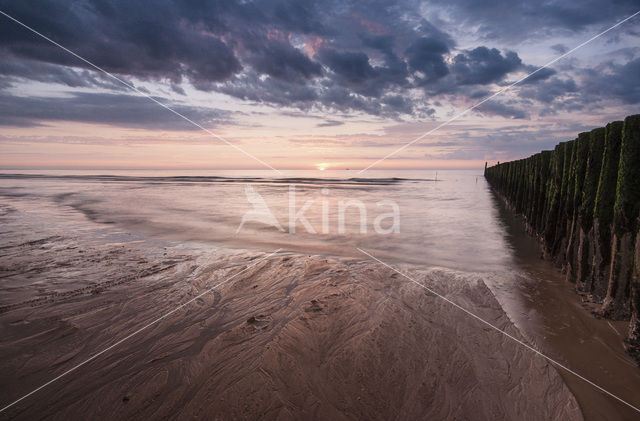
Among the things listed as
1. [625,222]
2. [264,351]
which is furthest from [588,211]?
[264,351]

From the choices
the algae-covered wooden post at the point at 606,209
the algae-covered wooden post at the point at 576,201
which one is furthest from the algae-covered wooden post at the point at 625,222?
the algae-covered wooden post at the point at 576,201

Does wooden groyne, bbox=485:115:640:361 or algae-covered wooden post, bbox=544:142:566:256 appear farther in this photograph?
algae-covered wooden post, bbox=544:142:566:256

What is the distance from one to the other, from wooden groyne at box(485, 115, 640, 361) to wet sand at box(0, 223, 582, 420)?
152cm

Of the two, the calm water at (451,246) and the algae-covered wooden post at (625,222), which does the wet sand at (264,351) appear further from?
the algae-covered wooden post at (625,222)

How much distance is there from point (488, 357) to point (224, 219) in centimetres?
1089

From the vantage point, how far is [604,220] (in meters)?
4.58

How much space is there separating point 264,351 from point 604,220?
551 centimetres

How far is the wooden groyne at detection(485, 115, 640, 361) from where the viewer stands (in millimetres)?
3873

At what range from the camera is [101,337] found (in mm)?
3428

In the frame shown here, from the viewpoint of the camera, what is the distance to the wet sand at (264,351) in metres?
2.53

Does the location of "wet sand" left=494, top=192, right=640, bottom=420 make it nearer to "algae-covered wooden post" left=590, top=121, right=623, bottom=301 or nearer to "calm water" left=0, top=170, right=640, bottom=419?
"calm water" left=0, top=170, right=640, bottom=419

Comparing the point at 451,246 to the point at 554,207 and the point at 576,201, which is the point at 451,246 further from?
the point at 576,201

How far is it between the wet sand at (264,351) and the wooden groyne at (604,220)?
1520 mm

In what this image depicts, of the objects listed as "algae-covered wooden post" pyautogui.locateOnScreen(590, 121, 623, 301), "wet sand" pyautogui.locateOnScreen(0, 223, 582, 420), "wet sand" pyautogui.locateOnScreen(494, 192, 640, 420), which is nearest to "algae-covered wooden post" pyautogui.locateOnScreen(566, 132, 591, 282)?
"wet sand" pyautogui.locateOnScreen(494, 192, 640, 420)
